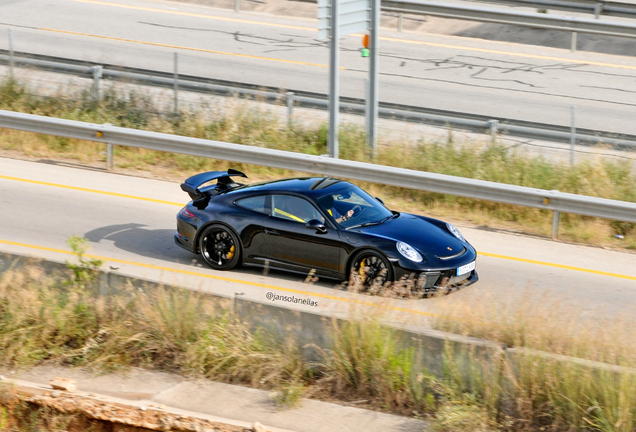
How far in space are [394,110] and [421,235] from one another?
27.1ft

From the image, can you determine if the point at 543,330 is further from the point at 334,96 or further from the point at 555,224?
the point at 334,96

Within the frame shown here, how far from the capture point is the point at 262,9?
29.5 metres

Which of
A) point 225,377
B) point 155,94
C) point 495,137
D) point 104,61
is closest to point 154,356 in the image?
point 225,377

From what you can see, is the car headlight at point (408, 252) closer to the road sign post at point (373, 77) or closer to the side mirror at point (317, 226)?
the side mirror at point (317, 226)

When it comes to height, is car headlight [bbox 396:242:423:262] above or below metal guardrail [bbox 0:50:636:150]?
below

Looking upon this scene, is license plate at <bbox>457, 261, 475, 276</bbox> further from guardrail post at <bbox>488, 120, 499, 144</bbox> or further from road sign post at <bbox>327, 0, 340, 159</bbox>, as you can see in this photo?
guardrail post at <bbox>488, 120, 499, 144</bbox>

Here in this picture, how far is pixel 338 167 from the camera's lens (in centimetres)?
1532

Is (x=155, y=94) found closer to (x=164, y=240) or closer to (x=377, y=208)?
(x=164, y=240)

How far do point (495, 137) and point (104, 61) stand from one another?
1223 centimetres

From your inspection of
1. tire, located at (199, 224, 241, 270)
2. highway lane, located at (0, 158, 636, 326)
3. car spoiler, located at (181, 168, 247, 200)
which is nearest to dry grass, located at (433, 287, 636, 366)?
highway lane, located at (0, 158, 636, 326)

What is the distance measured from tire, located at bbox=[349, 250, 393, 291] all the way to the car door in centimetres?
24

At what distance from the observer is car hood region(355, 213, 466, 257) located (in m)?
10.6

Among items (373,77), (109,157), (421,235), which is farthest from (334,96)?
(421,235)

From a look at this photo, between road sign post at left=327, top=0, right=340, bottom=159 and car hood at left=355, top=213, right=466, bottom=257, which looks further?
road sign post at left=327, top=0, right=340, bottom=159
